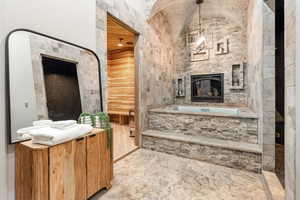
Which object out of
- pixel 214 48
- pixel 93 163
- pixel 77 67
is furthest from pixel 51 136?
pixel 214 48

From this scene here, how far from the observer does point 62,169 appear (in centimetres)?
118

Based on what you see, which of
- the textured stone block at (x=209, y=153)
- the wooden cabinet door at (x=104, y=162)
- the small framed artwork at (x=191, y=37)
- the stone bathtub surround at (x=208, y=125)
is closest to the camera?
the wooden cabinet door at (x=104, y=162)

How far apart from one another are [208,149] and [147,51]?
2.32m

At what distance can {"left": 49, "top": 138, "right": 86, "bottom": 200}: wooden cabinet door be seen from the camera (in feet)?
3.67

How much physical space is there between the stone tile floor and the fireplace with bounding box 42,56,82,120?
0.99 metres

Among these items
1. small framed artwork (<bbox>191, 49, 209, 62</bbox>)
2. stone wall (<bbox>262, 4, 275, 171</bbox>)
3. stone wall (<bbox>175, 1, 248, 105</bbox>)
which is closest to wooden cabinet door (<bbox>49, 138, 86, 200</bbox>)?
stone wall (<bbox>262, 4, 275, 171</bbox>)

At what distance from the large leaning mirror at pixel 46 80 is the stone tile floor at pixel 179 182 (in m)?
1.00

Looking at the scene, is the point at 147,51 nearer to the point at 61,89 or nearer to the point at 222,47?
the point at 61,89

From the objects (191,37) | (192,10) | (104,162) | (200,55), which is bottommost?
(104,162)

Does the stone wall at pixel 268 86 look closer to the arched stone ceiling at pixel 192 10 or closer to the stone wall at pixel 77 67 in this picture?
the arched stone ceiling at pixel 192 10

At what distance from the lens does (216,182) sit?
180cm

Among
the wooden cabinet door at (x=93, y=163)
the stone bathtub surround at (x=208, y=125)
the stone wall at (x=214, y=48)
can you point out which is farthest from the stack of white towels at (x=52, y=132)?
the stone wall at (x=214, y=48)

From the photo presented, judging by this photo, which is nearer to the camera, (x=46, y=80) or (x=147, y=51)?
(x=46, y=80)

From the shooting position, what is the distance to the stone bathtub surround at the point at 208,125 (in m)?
2.22
